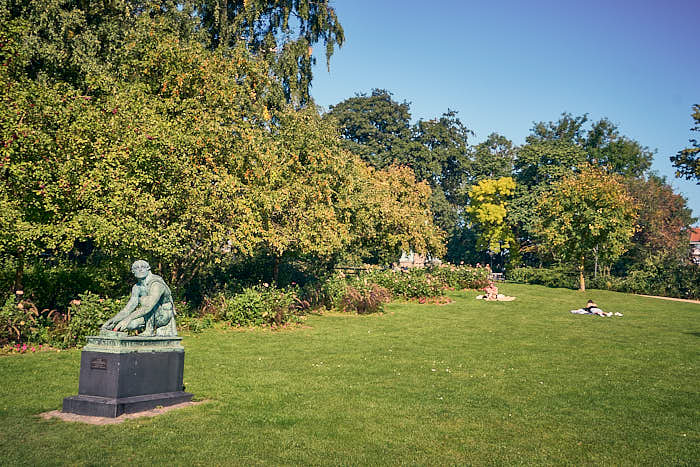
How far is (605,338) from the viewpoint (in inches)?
785

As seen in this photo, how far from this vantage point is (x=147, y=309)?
9.76 m

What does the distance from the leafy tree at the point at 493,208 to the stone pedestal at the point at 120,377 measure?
58.8 metres

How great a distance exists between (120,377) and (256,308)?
1157cm

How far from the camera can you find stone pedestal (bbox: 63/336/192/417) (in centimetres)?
892

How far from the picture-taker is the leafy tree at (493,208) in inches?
2559

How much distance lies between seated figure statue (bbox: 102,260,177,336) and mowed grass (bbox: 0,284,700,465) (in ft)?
5.16

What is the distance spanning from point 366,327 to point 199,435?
13.7 metres

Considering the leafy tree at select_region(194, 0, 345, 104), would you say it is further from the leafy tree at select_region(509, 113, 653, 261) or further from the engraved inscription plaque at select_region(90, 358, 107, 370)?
the leafy tree at select_region(509, 113, 653, 261)

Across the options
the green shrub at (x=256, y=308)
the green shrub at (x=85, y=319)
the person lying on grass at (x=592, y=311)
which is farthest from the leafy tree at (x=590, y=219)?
the green shrub at (x=85, y=319)

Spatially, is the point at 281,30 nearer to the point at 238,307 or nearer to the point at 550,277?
the point at 238,307

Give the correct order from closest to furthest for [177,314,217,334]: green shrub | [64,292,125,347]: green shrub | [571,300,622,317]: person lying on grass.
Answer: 1. [64,292,125,347]: green shrub
2. [177,314,217,334]: green shrub
3. [571,300,622,317]: person lying on grass

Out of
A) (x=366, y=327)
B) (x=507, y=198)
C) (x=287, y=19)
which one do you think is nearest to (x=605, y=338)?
(x=366, y=327)

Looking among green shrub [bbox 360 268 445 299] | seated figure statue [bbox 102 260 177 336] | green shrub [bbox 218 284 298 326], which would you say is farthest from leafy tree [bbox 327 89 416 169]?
seated figure statue [bbox 102 260 177 336]

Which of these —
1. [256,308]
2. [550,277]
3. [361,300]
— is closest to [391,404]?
[256,308]
